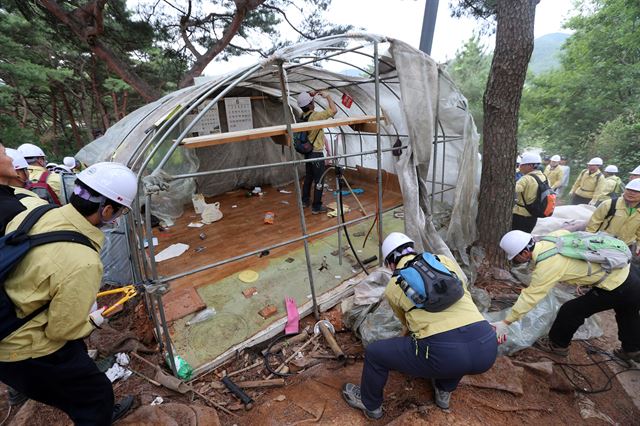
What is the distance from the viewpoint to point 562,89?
15.6 m

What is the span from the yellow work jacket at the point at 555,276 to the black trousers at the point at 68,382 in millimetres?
3632

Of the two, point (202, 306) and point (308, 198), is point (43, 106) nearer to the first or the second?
point (308, 198)

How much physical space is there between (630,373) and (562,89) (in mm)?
17567

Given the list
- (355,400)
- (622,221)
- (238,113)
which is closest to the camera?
(355,400)

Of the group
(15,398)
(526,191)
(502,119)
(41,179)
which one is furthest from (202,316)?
(526,191)

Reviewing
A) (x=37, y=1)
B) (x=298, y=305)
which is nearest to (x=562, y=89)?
(x=298, y=305)

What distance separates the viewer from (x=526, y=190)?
5.13 m

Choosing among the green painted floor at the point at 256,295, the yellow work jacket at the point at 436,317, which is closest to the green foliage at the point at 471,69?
the green painted floor at the point at 256,295

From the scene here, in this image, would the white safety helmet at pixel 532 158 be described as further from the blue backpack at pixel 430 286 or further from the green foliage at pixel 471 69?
the green foliage at pixel 471 69

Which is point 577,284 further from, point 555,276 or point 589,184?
point 589,184

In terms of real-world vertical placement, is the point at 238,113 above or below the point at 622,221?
above

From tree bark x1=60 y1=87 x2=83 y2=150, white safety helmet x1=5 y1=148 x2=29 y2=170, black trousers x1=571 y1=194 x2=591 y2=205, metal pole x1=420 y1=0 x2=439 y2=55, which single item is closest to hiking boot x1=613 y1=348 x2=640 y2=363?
metal pole x1=420 y1=0 x2=439 y2=55

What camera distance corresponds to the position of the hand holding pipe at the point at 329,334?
334 cm

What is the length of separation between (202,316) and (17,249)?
7.69 ft
